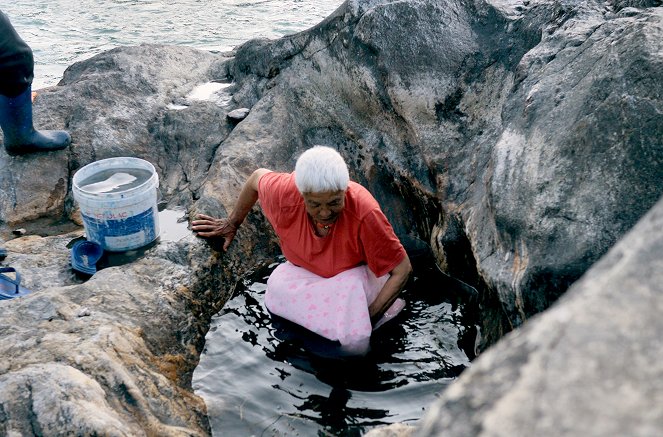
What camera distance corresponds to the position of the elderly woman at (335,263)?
3.71 m

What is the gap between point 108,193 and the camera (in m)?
4.29

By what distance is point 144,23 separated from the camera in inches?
452

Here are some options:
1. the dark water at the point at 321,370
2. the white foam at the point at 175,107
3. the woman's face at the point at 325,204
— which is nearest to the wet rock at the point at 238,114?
the white foam at the point at 175,107

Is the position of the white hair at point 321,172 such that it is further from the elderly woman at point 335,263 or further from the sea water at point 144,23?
the sea water at point 144,23

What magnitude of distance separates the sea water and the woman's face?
7.24 meters

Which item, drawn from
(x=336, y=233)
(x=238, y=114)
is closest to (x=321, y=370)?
(x=336, y=233)

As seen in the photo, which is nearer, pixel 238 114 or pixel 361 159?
pixel 361 159

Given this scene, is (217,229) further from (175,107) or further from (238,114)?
(175,107)

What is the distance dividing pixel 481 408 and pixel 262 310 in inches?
126

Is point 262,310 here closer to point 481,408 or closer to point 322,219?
point 322,219

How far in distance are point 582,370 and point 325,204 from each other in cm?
247

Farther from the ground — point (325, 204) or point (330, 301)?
point (325, 204)

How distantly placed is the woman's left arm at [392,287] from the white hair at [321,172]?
0.66m

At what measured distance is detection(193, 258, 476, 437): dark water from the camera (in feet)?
11.2
